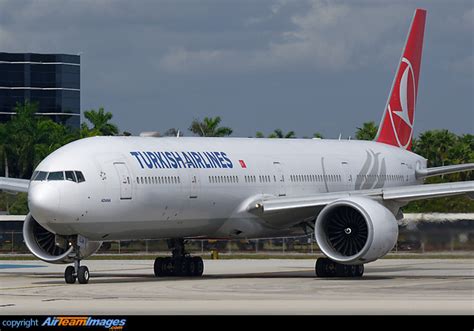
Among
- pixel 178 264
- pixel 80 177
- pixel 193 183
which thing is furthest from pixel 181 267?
pixel 80 177

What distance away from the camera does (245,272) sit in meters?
44.2

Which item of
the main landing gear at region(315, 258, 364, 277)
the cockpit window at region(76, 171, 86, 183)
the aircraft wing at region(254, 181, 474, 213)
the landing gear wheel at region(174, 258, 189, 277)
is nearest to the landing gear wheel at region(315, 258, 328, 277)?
the main landing gear at region(315, 258, 364, 277)

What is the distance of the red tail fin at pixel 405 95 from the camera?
51.1 meters

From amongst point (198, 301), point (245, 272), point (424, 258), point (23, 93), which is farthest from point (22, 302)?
point (23, 93)

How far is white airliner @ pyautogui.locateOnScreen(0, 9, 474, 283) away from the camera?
115 feet

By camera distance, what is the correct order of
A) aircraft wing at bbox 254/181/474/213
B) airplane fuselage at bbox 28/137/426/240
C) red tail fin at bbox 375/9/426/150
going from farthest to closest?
red tail fin at bbox 375/9/426/150, aircraft wing at bbox 254/181/474/213, airplane fuselage at bbox 28/137/426/240

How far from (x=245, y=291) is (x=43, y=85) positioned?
418 ft

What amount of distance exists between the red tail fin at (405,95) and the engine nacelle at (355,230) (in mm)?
13319

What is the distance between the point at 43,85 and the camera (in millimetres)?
156750

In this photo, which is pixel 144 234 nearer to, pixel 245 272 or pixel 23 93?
pixel 245 272

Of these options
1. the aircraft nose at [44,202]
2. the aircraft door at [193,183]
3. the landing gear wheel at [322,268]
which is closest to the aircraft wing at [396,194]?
the landing gear wheel at [322,268]

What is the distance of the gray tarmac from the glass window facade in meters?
108

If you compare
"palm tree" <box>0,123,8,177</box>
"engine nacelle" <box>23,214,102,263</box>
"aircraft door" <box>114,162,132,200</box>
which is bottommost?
"engine nacelle" <box>23,214,102,263</box>

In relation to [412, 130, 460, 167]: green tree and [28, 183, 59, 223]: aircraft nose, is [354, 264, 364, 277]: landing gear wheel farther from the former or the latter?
[412, 130, 460, 167]: green tree
